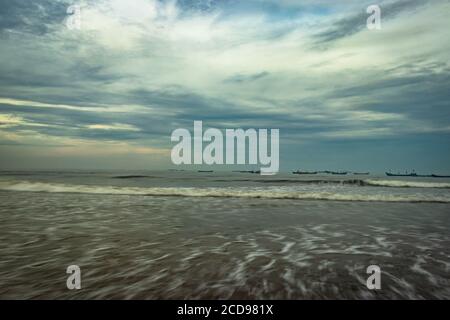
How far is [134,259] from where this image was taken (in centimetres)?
632

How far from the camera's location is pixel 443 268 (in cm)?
589

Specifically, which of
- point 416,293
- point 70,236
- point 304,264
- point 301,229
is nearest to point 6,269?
point 70,236

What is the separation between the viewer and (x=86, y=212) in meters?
13.2

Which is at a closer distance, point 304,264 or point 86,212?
point 304,264

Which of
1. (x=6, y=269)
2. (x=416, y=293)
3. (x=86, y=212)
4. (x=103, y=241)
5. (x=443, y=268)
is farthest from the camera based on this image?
(x=86, y=212)

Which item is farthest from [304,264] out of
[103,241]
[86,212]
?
[86,212]

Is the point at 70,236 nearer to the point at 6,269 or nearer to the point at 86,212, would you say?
the point at 6,269

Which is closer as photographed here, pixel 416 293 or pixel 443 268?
pixel 416 293
